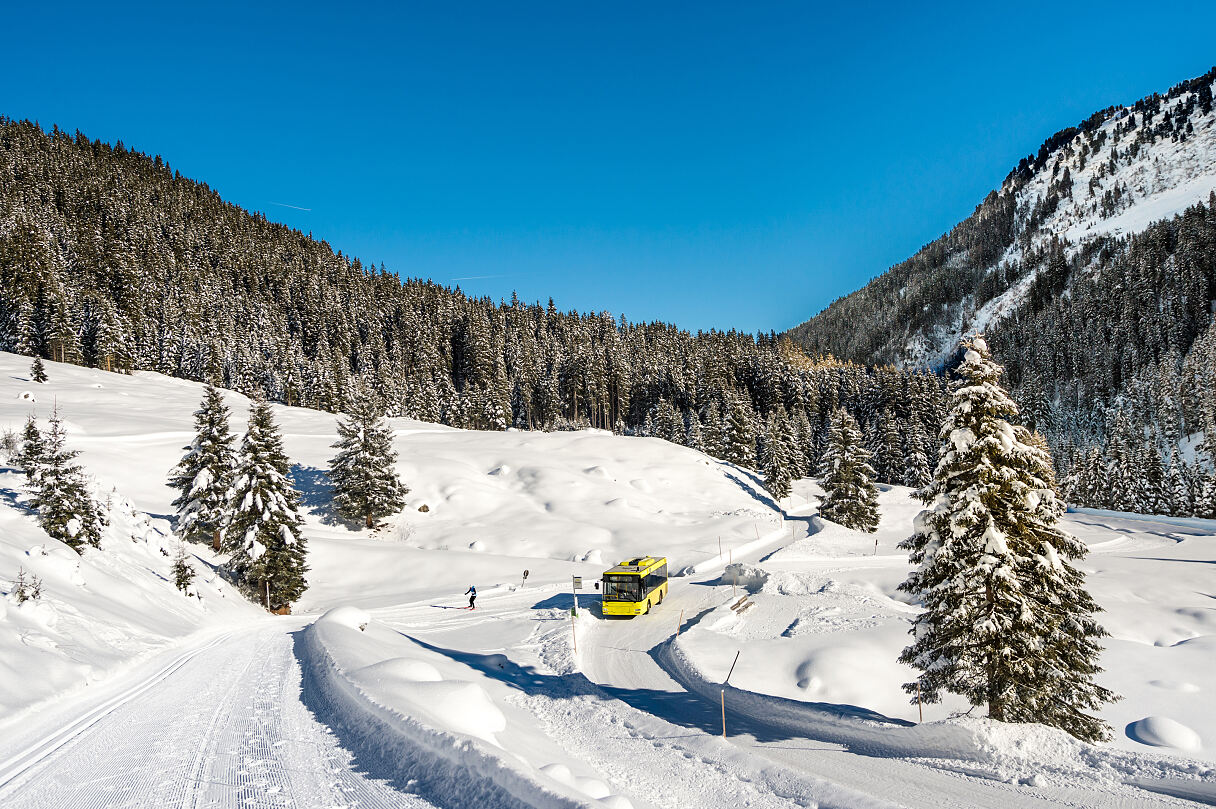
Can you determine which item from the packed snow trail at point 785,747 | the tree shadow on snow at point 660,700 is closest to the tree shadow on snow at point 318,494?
the tree shadow on snow at point 660,700

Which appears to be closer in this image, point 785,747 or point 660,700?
point 785,747

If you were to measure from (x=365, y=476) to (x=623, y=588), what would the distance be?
3022 centimetres

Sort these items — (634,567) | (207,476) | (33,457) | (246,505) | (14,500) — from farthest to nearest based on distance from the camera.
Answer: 1. (207,476)
2. (246,505)
3. (634,567)
4. (14,500)
5. (33,457)

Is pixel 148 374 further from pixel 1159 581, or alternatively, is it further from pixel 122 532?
pixel 1159 581

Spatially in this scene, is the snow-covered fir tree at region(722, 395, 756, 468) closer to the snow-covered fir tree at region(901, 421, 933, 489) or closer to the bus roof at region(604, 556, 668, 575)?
the snow-covered fir tree at region(901, 421, 933, 489)

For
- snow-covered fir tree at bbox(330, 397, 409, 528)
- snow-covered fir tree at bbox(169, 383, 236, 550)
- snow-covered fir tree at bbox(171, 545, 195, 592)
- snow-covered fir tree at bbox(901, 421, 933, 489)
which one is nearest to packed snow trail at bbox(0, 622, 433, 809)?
snow-covered fir tree at bbox(171, 545, 195, 592)

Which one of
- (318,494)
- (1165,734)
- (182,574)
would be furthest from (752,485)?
(182,574)

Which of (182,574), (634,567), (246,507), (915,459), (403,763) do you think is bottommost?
(182,574)

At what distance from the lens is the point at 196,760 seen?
8.52 metres

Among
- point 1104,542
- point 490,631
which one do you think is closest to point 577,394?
point 1104,542

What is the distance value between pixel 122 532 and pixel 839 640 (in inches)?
1320

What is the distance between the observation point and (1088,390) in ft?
432

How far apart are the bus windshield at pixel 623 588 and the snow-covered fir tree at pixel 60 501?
2158 cm

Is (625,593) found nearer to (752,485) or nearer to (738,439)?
(752,485)
